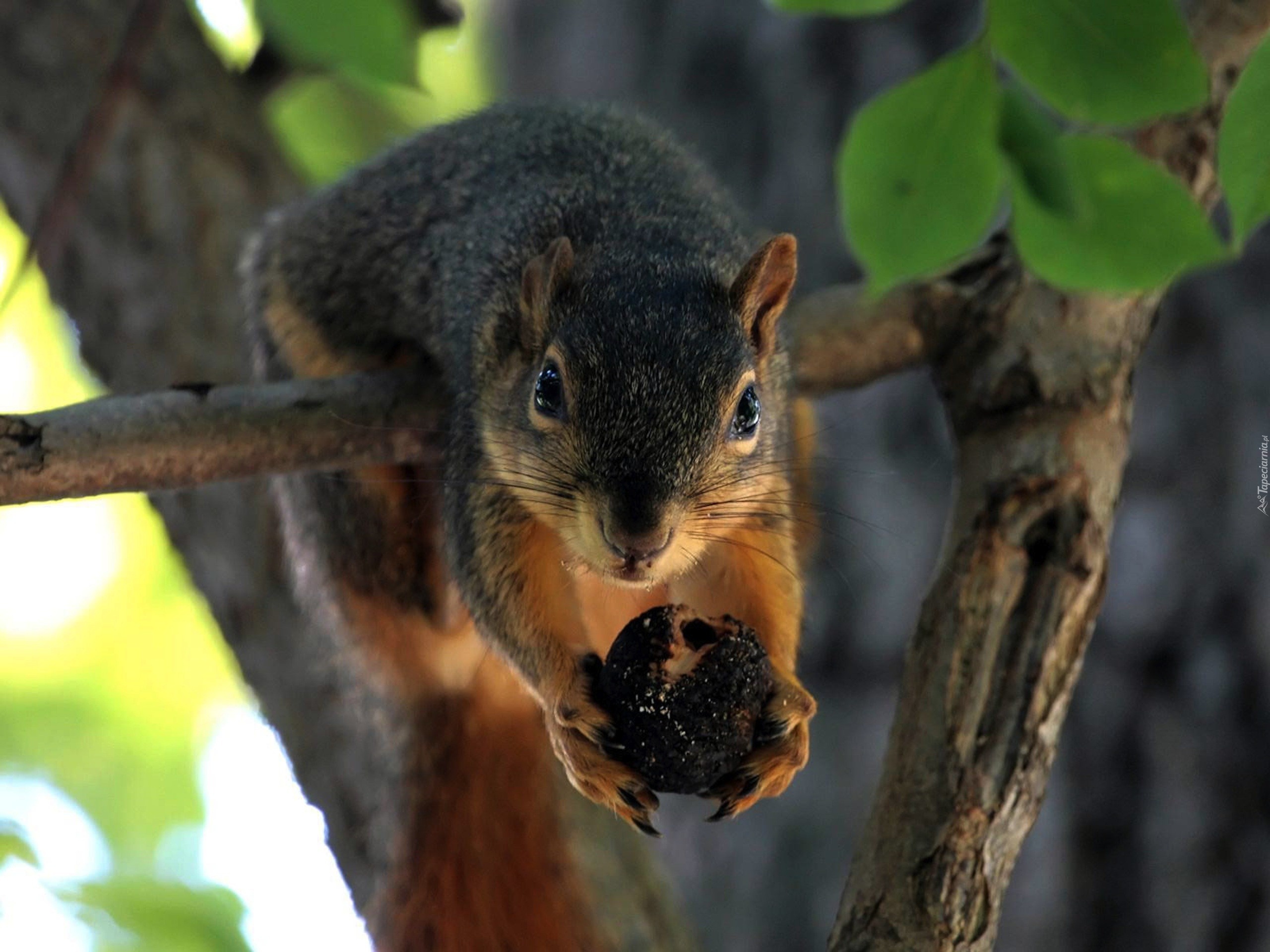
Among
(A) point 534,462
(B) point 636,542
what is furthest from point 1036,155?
(A) point 534,462

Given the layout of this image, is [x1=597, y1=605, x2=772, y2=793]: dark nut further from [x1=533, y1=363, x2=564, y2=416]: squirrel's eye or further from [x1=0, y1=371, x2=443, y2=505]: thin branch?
[x1=0, y1=371, x2=443, y2=505]: thin branch

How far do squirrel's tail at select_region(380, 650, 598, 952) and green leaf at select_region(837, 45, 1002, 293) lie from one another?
132 centimetres

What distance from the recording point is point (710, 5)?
334 centimetres

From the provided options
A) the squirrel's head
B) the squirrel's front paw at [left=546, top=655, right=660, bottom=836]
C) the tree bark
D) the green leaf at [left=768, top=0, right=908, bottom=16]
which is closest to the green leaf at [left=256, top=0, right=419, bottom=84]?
the green leaf at [left=768, top=0, right=908, bottom=16]

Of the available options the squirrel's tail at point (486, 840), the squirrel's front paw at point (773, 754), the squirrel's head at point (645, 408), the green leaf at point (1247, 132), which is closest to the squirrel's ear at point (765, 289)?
the squirrel's head at point (645, 408)

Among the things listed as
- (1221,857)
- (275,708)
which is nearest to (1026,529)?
(1221,857)

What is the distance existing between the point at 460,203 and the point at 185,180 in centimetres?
59

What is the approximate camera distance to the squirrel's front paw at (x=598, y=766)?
1643 mm

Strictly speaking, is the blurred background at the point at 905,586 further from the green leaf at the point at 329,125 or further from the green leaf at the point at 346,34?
the green leaf at the point at 346,34

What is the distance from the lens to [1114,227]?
1464 millimetres

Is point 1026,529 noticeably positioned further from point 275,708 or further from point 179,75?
point 179,75

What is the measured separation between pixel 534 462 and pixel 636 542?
35 cm

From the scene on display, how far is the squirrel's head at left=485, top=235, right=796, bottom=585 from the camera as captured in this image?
4.99ft

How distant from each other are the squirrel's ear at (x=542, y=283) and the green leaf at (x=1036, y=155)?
596mm
